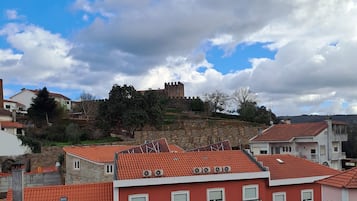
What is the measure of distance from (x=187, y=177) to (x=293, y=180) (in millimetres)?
6320

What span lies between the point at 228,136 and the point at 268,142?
10945 millimetres

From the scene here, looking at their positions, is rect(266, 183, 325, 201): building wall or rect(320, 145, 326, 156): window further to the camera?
rect(320, 145, 326, 156): window

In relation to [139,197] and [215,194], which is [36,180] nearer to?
[139,197]

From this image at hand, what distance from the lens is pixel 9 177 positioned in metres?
32.3

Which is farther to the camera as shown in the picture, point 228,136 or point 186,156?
point 228,136

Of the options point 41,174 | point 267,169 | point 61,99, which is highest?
point 61,99

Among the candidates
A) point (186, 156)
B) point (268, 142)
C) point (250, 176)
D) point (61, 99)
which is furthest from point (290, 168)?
point (61, 99)

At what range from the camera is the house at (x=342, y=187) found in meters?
12.9

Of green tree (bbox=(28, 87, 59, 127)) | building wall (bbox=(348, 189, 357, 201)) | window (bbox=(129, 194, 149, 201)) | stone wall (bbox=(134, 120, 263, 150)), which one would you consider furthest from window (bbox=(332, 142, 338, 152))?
green tree (bbox=(28, 87, 59, 127))

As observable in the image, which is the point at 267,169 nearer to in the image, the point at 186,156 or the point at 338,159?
the point at 186,156

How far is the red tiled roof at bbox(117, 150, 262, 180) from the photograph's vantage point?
1883cm

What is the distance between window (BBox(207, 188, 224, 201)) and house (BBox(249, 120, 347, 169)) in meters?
24.0

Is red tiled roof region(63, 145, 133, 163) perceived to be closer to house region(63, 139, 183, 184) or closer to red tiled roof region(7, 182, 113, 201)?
house region(63, 139, 183, 184)

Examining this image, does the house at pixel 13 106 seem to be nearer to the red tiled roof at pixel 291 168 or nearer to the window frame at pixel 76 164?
the window frame at pixel 76 164
